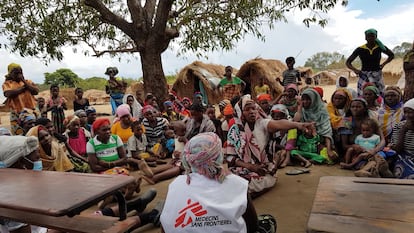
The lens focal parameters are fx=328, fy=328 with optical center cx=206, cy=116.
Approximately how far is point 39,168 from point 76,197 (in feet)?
4.28

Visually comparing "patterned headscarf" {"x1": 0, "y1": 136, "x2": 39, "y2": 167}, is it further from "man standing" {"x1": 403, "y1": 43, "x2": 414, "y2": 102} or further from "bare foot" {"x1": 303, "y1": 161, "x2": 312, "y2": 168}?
"man standing" {"x1": 403, "y1": 43, "x2": 414, "y2": 102}

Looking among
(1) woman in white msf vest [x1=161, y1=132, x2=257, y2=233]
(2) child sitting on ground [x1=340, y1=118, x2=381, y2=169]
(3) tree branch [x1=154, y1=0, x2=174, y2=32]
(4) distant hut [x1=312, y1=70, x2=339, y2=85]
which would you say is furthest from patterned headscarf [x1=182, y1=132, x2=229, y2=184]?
(4) distant hut [x1=312, y1=70, x2=339, y2=85]

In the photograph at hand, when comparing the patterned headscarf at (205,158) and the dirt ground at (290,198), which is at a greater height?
the patterned headscarf at (205,158)

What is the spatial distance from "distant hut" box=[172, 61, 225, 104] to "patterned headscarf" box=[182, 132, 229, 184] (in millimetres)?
11323

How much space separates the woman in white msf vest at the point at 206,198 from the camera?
1829 mm

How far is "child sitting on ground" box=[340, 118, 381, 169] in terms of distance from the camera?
4.44 meters

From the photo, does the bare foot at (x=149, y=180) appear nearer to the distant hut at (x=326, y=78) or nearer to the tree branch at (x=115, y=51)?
the tree branch at (x=115, y=51)

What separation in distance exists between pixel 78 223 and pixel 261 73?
34.1 ft

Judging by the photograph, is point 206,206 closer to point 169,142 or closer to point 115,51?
point 169,142

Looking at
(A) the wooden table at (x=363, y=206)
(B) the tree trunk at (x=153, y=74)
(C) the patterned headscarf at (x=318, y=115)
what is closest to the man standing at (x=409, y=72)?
(C) the patterned headscarf at (x=318, y=115)

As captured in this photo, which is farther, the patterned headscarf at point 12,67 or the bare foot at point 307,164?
the patterned headscarf at point 12,67

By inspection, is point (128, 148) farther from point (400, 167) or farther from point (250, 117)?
point (400, 167)

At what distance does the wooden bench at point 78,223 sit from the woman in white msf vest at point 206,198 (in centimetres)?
77

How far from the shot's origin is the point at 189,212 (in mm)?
1854
